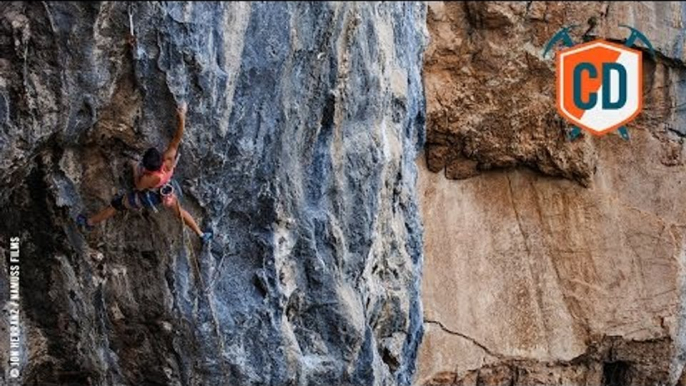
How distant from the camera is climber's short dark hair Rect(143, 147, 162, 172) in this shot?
452 centimetres

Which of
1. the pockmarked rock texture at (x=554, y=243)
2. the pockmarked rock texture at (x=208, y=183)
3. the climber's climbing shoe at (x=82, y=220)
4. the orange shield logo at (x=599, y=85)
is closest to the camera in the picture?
the pockmarked rock texture at (x=208, y=183)

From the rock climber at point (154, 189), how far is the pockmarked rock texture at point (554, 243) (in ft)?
9.93

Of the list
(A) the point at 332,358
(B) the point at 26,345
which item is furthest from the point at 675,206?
(B) the point at 26,345

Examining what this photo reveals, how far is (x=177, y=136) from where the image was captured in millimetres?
4535

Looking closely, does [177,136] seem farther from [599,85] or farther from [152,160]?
[599,85]

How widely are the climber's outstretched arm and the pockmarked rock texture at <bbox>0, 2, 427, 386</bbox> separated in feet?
0.18

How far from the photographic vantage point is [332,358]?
17.9 feet

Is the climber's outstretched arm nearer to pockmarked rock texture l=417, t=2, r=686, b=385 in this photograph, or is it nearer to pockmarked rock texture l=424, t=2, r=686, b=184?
pockmarked rock texture l=424, t=2, r=686, b=184

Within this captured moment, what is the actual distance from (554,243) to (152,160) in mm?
4233

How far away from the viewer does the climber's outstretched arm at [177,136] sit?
454cm

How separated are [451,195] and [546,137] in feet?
2.73

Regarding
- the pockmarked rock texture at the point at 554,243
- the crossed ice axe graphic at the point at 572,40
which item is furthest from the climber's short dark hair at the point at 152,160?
the crossed ice axe graphic at the point at 572,40

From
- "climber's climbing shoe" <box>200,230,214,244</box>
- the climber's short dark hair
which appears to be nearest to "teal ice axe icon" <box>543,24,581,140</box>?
"climber's climbing shoe" <box>200,230,214,244</box>

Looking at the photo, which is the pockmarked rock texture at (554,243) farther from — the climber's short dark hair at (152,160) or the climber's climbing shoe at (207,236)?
the climber's short dark hair at (152,160)
